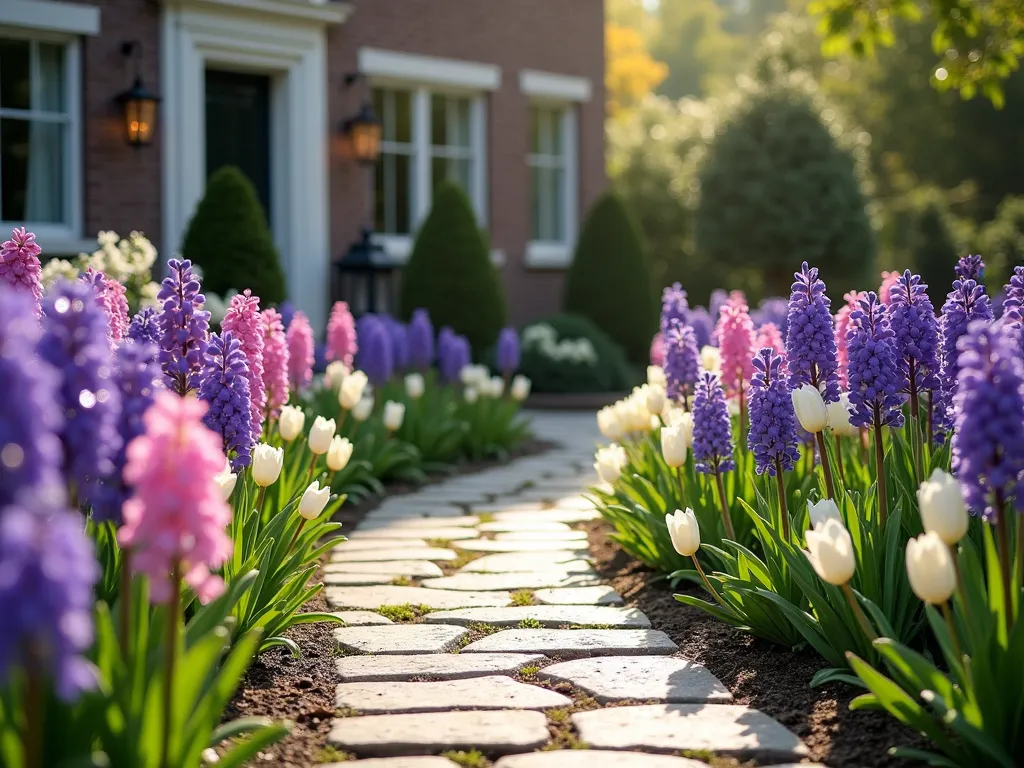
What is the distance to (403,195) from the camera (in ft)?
44.5

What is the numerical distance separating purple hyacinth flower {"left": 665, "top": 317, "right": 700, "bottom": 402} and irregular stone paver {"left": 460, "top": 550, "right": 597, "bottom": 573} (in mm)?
858

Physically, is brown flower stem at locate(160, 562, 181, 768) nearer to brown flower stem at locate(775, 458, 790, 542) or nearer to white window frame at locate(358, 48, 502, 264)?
brown flower stem at locate(775, 458, 790, 542)

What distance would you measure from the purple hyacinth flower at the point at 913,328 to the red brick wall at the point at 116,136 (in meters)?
8.51

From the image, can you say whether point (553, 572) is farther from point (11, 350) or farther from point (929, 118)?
point (929, 118)

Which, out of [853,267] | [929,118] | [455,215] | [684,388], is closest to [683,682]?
[684,388]

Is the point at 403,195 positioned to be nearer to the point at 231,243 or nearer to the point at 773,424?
the point at 231,243

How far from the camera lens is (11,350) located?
1.77 m

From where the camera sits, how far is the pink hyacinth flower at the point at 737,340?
493 cm

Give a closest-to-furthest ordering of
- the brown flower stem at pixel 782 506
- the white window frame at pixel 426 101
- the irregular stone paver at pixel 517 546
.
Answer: the brown flower stem at pixel 782 506
the irregular stone paver at pixel 517 546
the white window frame at pixel 426 101

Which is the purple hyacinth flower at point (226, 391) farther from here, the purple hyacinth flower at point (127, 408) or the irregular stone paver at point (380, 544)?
the irregular stone paver at point (380, 544)

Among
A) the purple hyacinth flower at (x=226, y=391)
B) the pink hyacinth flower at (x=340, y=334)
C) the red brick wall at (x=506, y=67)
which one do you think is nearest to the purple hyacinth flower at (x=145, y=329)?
the purple hyacinth flower at (x=226, y=391)

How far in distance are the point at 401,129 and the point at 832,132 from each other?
924 centimetres

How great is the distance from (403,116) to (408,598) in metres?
9.75

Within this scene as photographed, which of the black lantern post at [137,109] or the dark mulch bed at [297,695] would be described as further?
the black lantern post at [137,109]
